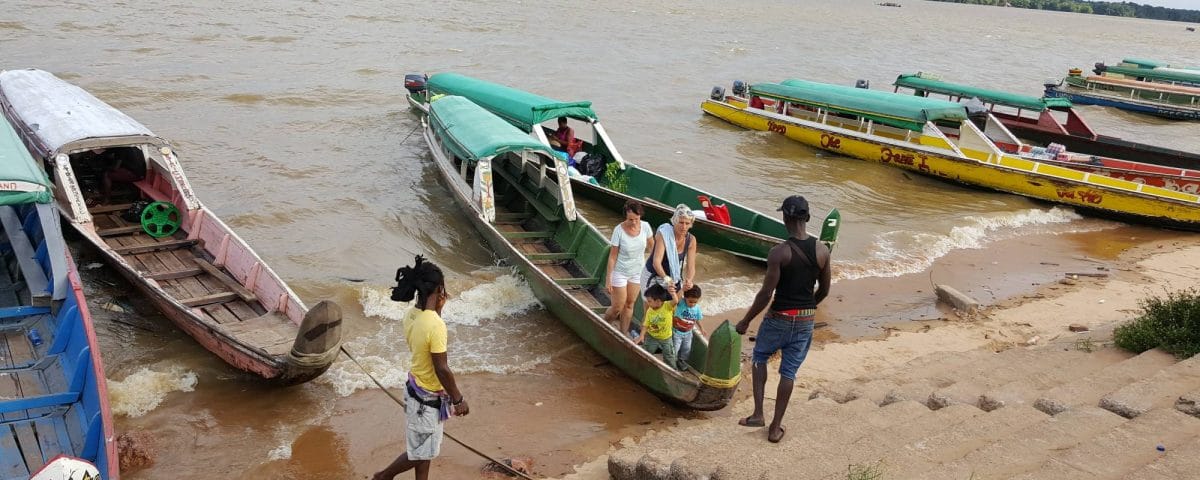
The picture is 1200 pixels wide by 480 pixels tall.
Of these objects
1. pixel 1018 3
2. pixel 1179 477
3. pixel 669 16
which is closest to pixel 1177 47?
pixel 669 16

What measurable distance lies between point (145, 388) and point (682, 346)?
5.19 metres

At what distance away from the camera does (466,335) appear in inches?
380

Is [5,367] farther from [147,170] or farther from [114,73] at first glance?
[114,73]

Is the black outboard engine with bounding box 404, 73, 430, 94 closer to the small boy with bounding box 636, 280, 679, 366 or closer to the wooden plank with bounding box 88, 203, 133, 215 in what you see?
the wooden plank with bounding box 88, 203, 133, 215

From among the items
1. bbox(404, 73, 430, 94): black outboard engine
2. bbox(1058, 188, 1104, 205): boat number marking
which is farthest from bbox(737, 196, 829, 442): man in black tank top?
bbox(404, 73, 430, 94): black outboard engine

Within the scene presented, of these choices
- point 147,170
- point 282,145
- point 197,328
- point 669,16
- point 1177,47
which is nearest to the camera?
point 197,328

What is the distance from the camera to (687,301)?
737 cm

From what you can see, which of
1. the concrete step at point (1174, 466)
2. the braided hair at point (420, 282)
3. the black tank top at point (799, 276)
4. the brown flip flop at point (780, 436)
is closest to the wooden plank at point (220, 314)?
the braided hair at point (420, 282)

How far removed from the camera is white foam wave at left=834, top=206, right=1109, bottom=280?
1245 centimetres

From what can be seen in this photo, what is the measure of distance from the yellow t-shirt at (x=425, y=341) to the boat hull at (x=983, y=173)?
49.0ft

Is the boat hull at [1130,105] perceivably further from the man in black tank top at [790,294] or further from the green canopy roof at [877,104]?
the man in black tank top at [790,294]

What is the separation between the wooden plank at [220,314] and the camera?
845 centimetres

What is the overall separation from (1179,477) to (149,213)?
1070 centimetres

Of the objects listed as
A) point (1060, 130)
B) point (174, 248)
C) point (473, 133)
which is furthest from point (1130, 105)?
point (174, 248)
